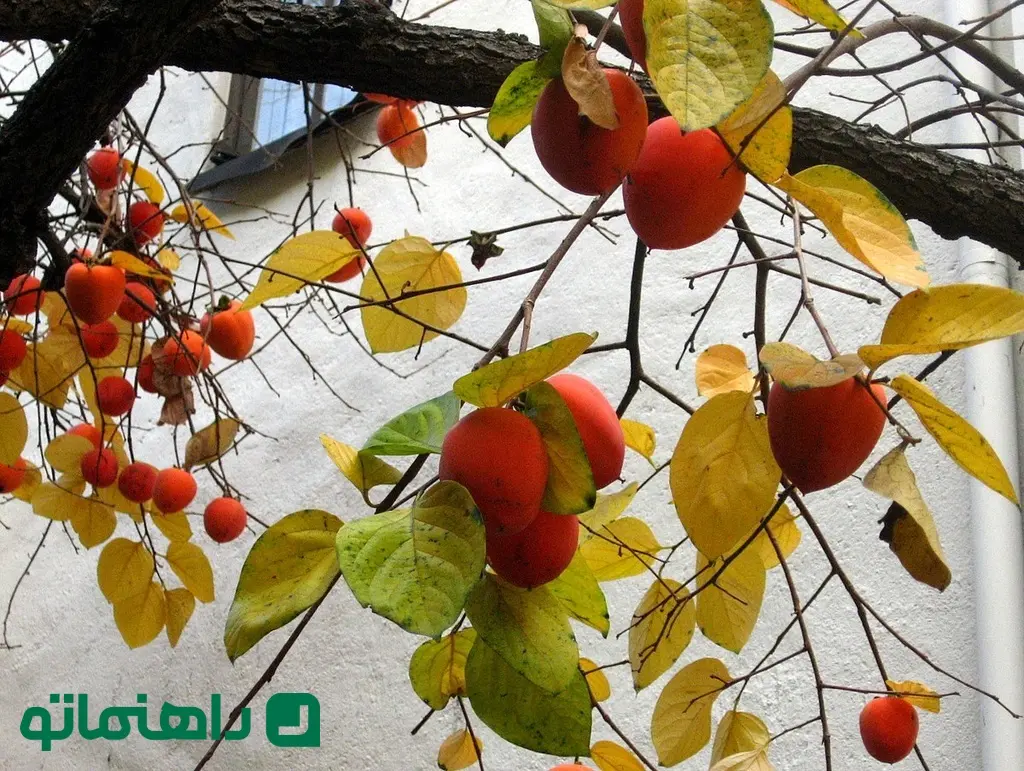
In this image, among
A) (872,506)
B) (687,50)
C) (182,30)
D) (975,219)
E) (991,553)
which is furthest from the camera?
(872,506)

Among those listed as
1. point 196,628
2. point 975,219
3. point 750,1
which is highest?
point 196,628

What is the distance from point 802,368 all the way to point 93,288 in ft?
2.06

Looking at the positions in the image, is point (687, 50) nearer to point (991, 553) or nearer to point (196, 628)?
point (991, 553)

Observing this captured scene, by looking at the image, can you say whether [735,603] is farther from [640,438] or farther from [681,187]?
[681,187]

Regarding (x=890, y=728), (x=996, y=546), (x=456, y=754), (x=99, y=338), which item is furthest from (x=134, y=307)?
(x=996, y=546)

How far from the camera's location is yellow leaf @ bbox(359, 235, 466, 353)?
0.58 metres

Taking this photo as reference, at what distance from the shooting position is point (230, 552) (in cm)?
179

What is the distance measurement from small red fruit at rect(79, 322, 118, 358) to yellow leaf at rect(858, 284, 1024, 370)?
2.83ft

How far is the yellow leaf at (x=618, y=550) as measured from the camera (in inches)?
24.5

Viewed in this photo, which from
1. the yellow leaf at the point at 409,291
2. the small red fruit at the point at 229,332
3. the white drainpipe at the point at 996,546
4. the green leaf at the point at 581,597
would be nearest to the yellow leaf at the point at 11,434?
the small red fruit at the point at 229,332

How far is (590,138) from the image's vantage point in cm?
33

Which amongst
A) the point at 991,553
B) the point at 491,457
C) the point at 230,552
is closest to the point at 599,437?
the point at 491,457

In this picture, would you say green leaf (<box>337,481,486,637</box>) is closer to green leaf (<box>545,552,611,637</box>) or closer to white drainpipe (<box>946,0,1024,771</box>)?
green leaf (<box>545,552,611,637</box>)

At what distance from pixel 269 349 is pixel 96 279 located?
4.12 ft
